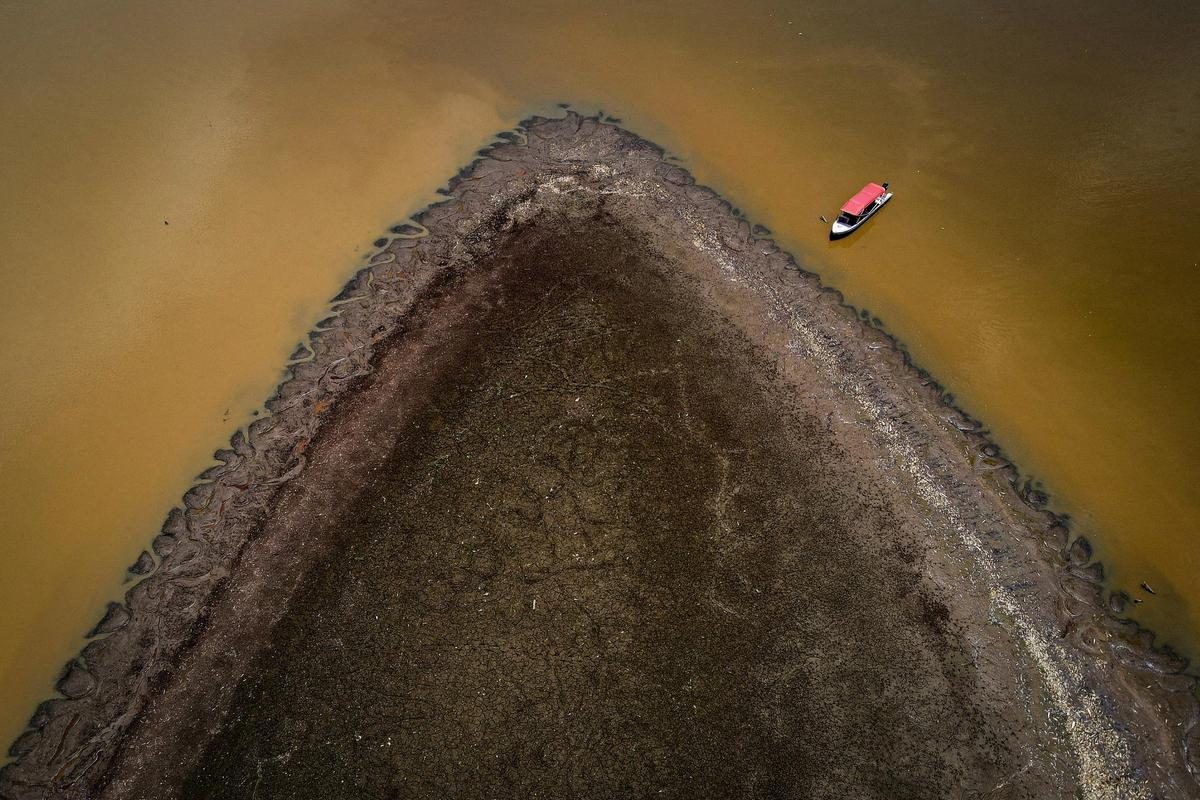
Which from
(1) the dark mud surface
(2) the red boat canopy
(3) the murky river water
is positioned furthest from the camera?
(2) the red boat canopy

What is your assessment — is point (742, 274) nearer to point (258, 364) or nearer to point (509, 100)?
point (509, 100)

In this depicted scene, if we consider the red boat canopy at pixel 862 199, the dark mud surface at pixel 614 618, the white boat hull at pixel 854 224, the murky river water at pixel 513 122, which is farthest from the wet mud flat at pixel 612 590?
the red boat canopy at pixel 862 199

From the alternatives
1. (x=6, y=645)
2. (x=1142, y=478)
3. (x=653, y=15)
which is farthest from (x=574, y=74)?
(x=6, y=645)

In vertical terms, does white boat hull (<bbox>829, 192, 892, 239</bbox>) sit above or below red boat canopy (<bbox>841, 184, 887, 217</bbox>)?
below

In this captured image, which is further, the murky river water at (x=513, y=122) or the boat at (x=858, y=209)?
the boat at (x=858, y=209)

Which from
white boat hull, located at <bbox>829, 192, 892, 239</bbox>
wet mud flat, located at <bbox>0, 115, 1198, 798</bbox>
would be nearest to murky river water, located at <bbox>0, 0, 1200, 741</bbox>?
white boat hull, located at <bbox>829, 192, 892, 239</bbox>

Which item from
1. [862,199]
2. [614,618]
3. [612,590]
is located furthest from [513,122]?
[614,618]

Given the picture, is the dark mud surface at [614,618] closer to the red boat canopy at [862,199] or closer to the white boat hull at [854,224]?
the white boat hull at [854,224]

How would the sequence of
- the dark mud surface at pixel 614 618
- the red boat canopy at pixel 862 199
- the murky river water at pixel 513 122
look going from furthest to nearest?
the red boat canopy at pixel 862 199 → the murky river water at pixel 513 122 → the dark mud surface at pixel 614 618

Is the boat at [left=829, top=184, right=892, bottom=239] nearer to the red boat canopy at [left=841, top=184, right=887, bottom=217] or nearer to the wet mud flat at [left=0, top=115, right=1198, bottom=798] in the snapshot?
the red boat canopy at [left=841, top=184, right=887, bottom=217]
